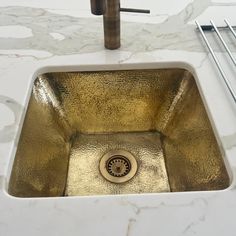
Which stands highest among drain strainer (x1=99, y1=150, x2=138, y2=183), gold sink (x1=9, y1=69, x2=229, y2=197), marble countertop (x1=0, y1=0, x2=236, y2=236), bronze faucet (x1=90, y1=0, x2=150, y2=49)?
bronze faucet (x1=90, y1=0, x2=150, y2=49)

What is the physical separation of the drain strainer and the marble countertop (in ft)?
0.77

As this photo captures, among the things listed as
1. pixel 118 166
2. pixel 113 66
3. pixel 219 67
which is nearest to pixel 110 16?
pixel 113 66

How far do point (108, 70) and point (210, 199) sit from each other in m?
0.37

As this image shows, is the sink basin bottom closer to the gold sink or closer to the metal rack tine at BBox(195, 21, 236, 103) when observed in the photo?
the gold sink

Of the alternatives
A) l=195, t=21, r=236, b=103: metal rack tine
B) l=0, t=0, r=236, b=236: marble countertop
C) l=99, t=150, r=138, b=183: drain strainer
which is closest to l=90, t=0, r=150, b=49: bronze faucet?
l=0, t=0, r=236, b=236: marble countertop

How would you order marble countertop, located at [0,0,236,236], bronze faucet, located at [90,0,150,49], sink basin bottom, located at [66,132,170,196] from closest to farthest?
marble countertop, located at [0,0,236,236] < bronze faucet, located at [90,0,150,49] < sink basin bottom, located at [66,132,170,196]

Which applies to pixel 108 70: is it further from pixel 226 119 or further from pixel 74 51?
pixel 226 119

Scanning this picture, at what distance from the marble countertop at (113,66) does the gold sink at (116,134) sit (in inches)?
1.3

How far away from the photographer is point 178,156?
69 cm

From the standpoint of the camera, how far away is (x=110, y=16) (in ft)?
2.00

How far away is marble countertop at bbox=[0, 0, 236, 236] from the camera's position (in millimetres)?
397

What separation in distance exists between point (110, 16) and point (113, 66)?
0.11m

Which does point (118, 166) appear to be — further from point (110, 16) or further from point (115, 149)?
point (110, 16)

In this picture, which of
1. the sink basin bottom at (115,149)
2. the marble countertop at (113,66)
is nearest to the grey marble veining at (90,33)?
the marble countertop at (113,66)
